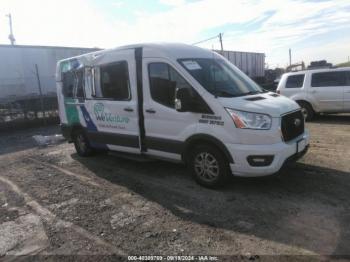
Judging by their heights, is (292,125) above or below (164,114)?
below

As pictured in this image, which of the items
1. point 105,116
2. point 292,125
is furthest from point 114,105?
point 292,125

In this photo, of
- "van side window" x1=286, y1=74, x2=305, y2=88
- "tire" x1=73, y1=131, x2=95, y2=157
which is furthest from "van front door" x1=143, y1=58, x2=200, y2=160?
"van side window" x1=286, y1=74, x2=305, y2=88

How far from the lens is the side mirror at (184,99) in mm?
4898

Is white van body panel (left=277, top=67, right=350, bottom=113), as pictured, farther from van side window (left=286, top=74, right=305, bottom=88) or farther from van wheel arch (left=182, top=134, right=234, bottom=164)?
van wheel arch (left=182, top=134, right=234, bottom=164)

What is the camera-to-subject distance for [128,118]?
19.8 feet

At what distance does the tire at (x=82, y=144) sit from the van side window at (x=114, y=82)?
132 centimetres

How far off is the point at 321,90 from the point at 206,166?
24.5 feet

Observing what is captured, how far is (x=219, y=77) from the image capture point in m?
5.27

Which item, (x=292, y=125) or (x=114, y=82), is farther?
(x=114, y=82)

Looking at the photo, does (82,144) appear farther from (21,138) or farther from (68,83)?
(21,138)

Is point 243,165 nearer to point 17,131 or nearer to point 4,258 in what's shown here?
point 4,258

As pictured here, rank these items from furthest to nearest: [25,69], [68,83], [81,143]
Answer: [25,69], [81,143], [68,83]

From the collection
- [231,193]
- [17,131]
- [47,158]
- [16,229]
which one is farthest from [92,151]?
[17,131]

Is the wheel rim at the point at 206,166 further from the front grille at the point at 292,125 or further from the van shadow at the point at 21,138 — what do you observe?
the van shadow at the point at 21,138
